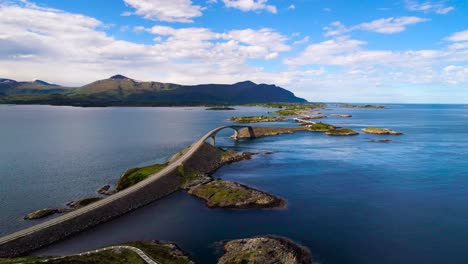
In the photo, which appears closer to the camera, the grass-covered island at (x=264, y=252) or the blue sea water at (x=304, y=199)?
the grass-covered island at (x=264, y=252)

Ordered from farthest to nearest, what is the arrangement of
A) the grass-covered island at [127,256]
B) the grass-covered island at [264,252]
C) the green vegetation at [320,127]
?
the green vegetation at [320,127] < the grass-covered island at [264,252] < the grass-covered island at [127,256]

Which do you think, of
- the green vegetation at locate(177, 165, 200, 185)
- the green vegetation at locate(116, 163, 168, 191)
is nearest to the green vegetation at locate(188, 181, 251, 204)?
the green vegetation at locate(177, 165, 200, 185)

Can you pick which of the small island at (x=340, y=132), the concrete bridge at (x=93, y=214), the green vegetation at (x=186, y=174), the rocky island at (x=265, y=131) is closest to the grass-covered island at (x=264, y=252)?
the concrete bridge at (x=93, y=214)

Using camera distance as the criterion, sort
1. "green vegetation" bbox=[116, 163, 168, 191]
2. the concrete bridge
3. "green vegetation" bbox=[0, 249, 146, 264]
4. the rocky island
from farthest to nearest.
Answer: the rocky island, "green vegetation" bbox=[116, 163, 168, 191], the concrete bridge, "green vegetation" bbox=[0, 249, 146, 264]

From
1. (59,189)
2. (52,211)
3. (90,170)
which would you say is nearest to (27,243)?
(52,211)

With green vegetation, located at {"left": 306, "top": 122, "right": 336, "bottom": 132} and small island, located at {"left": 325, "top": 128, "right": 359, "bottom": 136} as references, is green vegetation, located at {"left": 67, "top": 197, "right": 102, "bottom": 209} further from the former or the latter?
green vegetation, located at {"left": 306, "top": 122, "right": 336, "bottom": 132}

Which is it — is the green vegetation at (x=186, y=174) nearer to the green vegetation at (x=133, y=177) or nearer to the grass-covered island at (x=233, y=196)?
the green vegetation at (x=133, y=177)
